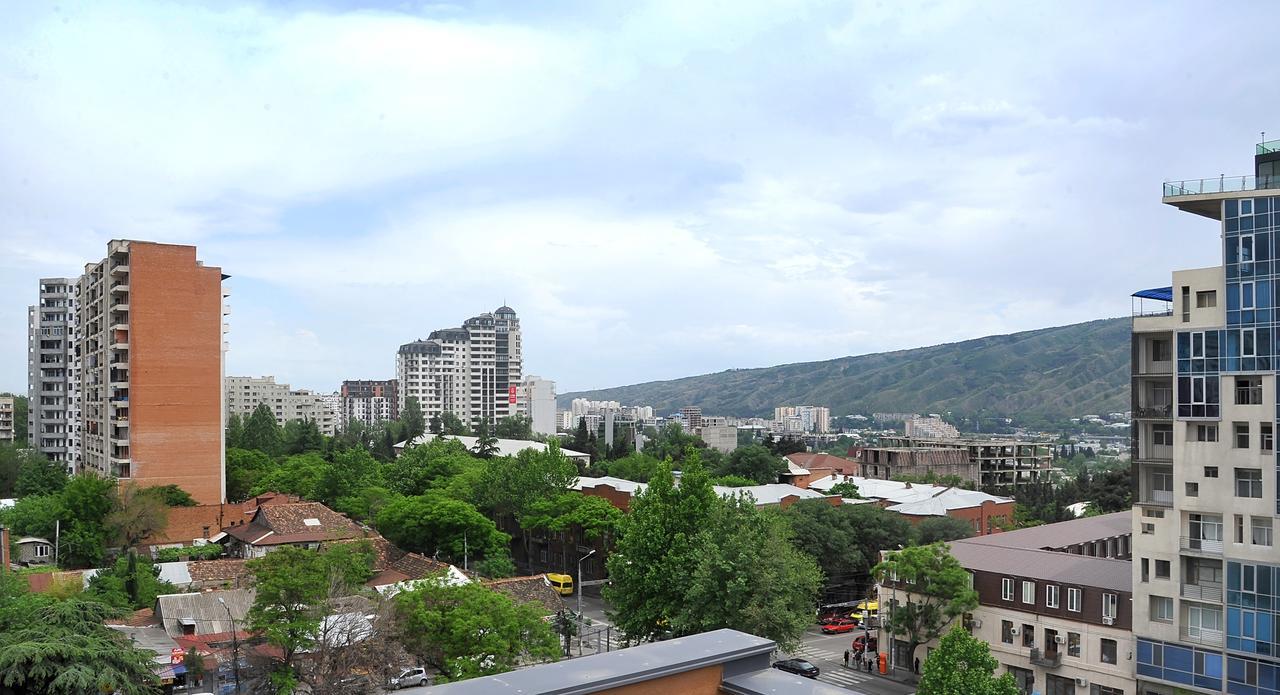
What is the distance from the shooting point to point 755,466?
66.8 metres

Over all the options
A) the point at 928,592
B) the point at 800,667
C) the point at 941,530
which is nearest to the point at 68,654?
the point at 800,667

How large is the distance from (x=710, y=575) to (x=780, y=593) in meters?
2.07

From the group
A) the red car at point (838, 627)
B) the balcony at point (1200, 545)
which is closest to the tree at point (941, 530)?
the red car at point (838, 627)

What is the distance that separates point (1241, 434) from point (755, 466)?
4382 centimetres

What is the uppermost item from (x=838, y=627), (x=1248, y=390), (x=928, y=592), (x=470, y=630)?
(x=1248, y=390)

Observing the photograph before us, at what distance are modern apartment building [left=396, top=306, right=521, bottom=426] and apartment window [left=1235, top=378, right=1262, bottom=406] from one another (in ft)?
403

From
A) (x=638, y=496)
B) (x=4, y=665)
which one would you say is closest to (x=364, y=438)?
(x=638, y=496)

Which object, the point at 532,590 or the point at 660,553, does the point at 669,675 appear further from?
the point at 532,590

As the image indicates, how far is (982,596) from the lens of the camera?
29672 mm

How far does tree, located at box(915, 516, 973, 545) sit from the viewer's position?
4197 centimetres

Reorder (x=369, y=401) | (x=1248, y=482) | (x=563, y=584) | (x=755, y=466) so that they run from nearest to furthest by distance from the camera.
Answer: (x=1248, y=482)
(x=563, y=584)
(x=755, y=466)
(x=369, y=401)

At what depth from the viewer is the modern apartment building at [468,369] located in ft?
463

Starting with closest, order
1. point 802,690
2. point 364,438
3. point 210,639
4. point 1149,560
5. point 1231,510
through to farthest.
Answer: point 802,690
point 1231,510
point 1149,560
point 210,639
point 364,438

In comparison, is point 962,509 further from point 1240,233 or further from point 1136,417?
point 1240,233
